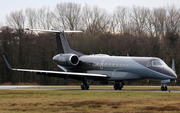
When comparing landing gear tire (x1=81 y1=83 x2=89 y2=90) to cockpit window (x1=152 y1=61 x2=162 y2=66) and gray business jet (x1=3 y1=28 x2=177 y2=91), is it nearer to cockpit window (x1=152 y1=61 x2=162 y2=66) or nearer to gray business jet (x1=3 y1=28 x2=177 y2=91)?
gray business jet (x1=3 y1=28 x2=177 y2=91)

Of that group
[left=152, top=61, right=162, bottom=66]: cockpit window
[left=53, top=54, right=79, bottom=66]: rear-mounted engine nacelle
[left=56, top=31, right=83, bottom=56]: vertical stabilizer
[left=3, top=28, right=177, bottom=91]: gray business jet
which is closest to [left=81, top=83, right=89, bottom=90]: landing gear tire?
[left=3, top=28, right=177, bottom=91]: gray business jet

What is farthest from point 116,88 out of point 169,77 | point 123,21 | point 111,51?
point 123,21

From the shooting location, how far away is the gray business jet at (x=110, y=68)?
32812mm

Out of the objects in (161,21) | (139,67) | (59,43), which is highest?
(161,21)

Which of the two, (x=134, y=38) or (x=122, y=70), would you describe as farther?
(x=134, y=38)

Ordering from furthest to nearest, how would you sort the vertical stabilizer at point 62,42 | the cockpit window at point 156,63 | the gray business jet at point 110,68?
1. the vertical stabilizer at point 62,42
2. the cockpit window at point 156,63
3. the gray business jet at point 110,68

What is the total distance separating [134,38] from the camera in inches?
2672

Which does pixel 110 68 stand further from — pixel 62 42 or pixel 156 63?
pixel 62 42

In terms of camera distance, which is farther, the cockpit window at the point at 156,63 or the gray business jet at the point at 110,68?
the cockpit window at the point at 156,63

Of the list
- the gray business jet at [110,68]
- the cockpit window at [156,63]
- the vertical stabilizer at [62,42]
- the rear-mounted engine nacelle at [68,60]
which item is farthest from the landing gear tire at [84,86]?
the vertical stabilizer at [62,42]

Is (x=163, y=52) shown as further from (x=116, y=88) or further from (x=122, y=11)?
(x=116, y=88)

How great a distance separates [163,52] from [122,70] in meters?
32.4

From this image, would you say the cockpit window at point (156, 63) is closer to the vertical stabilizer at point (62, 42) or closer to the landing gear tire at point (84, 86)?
the landing gear tire at point (84, 86)

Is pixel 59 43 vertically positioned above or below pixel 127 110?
above
